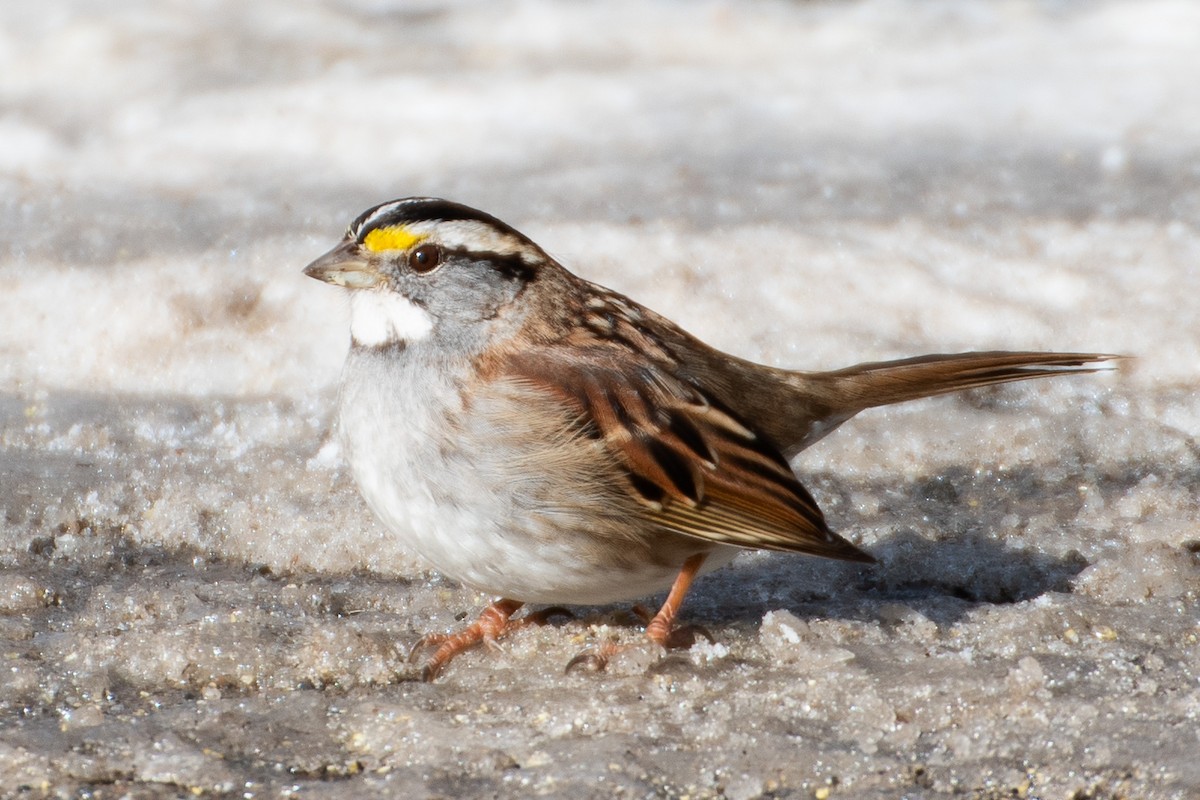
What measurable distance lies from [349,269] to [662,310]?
2.42 m

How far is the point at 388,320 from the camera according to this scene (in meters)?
4.44

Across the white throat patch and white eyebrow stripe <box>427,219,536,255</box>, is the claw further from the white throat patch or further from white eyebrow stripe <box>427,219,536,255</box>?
white eyebrow stripe <box>427,219,536,255</box>

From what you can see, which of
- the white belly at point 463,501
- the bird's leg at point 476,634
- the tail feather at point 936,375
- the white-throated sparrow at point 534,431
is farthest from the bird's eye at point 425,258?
the tail feather at point 936,375

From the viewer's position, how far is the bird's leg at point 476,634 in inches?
170

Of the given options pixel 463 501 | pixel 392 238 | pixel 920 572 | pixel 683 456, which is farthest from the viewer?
pixel 920 572

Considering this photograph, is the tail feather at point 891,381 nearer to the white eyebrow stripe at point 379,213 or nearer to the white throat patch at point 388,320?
the white throat patch at point 388,320

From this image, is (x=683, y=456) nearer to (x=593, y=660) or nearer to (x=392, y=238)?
(x=593, y=660)

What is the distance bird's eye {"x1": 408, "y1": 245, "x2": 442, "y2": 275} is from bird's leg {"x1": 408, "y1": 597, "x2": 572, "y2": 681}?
1.07m

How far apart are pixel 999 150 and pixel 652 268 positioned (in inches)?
99.2

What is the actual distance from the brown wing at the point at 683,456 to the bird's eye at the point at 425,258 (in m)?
0.40

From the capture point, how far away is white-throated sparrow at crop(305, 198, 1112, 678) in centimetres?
408

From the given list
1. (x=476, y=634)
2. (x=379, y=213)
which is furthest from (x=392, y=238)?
(x=476, y=634)

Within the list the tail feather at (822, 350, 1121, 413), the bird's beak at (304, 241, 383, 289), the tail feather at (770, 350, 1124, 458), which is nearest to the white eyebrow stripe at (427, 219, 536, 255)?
the bird's beak at (304, 241, 383, 289)

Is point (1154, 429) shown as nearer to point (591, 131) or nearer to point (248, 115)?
point (591, 131)
